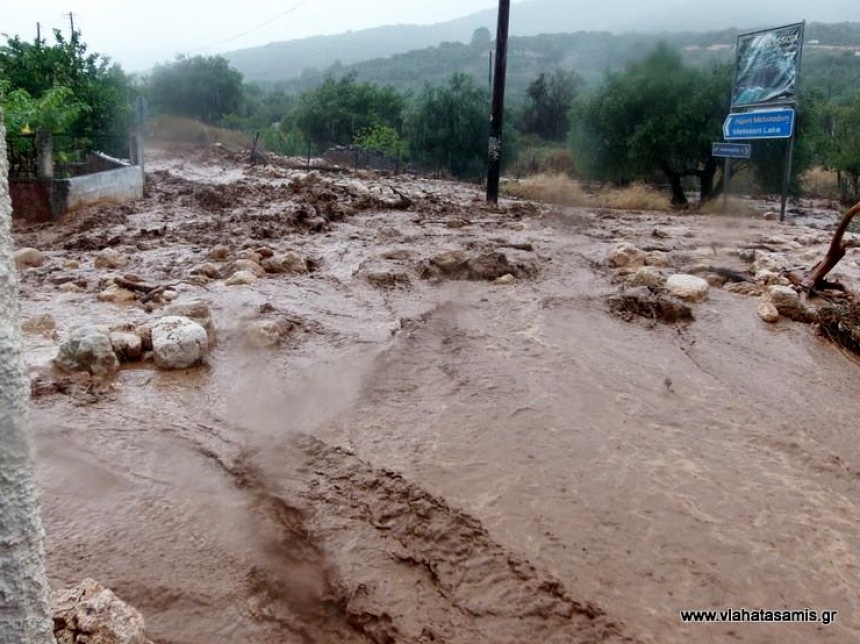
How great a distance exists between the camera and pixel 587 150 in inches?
731

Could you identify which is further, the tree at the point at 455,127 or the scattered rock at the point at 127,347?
the tree at the point at 455,127

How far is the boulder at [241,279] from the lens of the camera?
6895mm

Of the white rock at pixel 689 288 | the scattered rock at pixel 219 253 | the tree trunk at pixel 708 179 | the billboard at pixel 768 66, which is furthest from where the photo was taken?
the tree trunk at pixel 708 179

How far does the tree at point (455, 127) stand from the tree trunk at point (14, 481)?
23406 mm

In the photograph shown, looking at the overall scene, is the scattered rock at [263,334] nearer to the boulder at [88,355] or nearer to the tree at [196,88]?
the boulder at [88,355]

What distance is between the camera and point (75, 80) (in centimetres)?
1553

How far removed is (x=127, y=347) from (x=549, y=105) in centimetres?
3223

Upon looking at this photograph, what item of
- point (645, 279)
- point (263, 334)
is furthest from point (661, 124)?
point (263, 334)

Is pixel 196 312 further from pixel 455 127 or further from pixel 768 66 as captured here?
pixel 455 127

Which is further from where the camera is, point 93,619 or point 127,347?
point 127,347

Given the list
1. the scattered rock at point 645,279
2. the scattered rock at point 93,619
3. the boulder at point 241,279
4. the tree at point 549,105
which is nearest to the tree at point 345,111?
the tree at point 549,105

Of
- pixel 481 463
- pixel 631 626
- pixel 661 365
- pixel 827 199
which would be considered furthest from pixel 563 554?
pixel 827 199

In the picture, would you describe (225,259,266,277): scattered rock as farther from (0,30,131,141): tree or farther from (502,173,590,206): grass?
(502,173,590,206): grass

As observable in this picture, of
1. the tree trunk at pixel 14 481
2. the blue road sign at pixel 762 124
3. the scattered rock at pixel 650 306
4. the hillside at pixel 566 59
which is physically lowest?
the scattered rock at pixel 650 306
